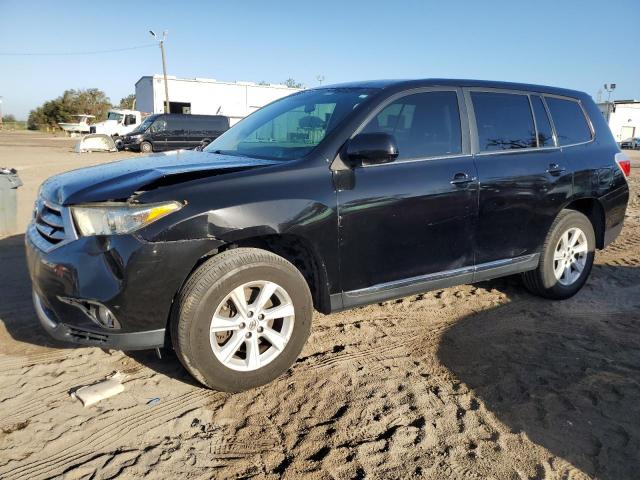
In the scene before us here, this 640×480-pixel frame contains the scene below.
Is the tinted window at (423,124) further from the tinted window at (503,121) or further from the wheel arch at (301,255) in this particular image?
the wheel arch at (301,255)

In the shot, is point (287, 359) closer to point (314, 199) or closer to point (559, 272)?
point (314, 199)

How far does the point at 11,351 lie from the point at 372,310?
2.76m

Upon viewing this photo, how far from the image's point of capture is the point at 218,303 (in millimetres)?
2752

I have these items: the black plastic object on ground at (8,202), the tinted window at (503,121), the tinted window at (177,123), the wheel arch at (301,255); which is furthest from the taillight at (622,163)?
the tinted window at (177,123)

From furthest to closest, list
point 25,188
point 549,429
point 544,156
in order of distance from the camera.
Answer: point 25,188 → point 544,156 → point 549,429

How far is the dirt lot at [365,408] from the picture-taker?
237 centimetres

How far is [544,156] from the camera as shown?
4.21m

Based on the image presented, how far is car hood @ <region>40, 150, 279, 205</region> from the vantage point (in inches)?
107

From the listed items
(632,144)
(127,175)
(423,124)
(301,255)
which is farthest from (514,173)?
(632,144)

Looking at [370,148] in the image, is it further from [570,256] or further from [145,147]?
[145,147]

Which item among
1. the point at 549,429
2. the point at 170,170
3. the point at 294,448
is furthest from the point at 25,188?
the point at 549,429

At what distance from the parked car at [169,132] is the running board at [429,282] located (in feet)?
76.2

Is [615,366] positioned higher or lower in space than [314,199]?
lower

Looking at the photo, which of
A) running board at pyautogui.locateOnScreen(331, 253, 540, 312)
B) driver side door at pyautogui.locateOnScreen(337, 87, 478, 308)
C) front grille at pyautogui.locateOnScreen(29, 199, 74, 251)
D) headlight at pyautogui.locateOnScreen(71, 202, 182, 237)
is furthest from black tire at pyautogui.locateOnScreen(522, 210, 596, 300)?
front grille at pyautogui.locateOnScreen(29, 199, 74, 251)
